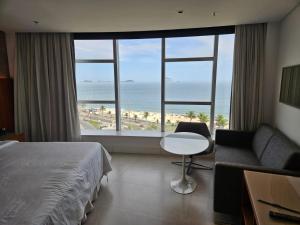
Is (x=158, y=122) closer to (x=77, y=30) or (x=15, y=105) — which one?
(x=77, y=30)

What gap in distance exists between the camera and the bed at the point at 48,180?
1.38 metres

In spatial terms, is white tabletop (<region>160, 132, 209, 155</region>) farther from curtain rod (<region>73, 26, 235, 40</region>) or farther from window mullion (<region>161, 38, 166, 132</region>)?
curtain rod (<region>73, 26, 235, 40</region>)

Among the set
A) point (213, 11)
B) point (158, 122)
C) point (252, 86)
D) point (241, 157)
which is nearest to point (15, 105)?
point (158, 122)

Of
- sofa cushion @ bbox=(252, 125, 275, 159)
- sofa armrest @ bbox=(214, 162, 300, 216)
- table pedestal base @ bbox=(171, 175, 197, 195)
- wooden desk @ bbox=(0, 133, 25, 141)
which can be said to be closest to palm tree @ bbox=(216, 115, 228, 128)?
sofa cushion @ bbox=(252, 125, 275, 159)

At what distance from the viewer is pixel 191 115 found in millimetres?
3957

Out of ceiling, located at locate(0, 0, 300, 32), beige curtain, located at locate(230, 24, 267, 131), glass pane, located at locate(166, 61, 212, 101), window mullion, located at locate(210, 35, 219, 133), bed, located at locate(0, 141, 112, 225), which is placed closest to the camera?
bed, located at locate(0, 141, 112, 225)

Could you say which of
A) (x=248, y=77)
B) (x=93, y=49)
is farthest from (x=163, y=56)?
(x=248, y=77)

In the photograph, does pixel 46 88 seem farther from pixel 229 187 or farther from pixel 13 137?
pixel 229 187

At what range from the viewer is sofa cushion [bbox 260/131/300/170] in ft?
6.12

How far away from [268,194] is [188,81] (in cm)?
275

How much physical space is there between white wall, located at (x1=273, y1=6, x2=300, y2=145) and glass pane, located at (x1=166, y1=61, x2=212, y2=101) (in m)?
1.15

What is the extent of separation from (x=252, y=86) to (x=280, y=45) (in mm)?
717

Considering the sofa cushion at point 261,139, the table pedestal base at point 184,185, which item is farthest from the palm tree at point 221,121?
the table pedestal base at point 184,185

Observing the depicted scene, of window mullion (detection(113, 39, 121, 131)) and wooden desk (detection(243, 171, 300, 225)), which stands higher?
window mullion (detection(113, 39, 121, 131))
